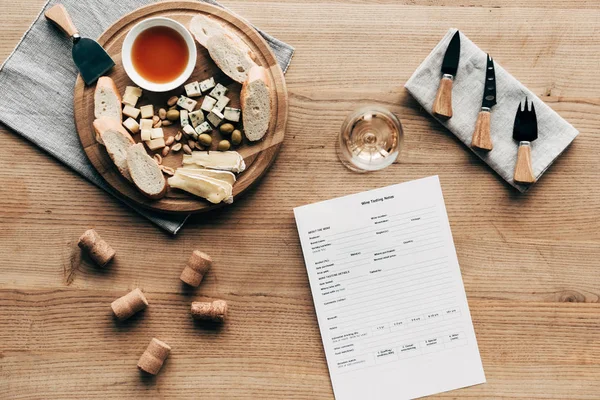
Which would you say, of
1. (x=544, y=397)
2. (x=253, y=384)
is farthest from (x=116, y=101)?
(x=544, y=397)

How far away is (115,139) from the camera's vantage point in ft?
3.11

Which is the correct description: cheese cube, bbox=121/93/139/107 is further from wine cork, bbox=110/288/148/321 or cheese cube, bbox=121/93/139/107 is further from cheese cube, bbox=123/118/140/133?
wine cork, bbox=110/288/148/321

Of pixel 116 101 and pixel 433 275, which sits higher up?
pixel 116 101

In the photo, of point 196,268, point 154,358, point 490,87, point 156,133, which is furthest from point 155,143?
point 490,87

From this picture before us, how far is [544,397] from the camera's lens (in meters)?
1.02

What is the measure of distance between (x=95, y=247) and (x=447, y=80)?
70cm

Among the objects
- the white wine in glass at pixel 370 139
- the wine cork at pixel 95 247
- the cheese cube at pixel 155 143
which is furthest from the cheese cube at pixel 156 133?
the white wine in glass at pixel 370 139

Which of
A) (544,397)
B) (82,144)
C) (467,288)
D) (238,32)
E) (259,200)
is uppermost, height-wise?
(238,32)

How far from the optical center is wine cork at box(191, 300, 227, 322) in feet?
3.22

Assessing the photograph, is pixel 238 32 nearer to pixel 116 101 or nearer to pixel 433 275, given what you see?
pixel 116 101

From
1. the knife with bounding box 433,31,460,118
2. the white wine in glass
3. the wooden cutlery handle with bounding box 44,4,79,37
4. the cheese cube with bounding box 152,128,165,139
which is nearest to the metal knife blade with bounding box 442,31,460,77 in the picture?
the knife with bounding box 433,31,460,118

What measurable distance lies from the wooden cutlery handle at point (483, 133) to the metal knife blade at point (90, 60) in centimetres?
66

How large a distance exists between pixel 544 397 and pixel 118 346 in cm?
80

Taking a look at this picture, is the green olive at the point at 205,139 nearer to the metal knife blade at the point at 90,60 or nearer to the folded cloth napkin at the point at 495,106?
the metal knife blade at the point at 90,60
